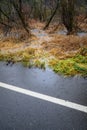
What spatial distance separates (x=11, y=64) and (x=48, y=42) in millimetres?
2067

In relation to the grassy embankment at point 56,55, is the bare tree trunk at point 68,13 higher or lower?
higher

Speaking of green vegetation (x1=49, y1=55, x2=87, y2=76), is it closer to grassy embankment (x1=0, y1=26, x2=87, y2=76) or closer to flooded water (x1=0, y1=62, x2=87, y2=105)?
grassy embankment (x1=0, y1=26, x2=87, y2=76)

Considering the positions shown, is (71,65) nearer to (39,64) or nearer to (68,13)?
(39,64)

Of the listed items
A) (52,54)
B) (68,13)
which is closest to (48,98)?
(52,54)

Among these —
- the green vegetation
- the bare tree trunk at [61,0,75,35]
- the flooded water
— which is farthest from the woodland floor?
the bare tree trunk at [61,0,75,35]

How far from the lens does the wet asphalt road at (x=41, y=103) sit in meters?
3.37

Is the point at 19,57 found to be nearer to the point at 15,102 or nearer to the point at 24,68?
the point at 24,68

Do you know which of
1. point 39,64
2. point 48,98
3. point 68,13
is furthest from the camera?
point 68,13

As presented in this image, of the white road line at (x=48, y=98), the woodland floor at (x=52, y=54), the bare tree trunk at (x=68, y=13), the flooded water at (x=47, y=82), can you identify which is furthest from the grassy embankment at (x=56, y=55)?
the bare tree trunk at (x=68, y=13)

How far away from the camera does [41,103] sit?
3.95 meters

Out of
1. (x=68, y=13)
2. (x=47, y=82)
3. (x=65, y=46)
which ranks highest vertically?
(x=68, y=13)

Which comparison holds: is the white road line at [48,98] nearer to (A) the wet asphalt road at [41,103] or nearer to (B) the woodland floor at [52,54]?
(A) the wet asphalt road at [41,103]

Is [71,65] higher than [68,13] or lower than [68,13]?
lower

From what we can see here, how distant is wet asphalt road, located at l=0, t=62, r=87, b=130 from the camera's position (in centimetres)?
337
